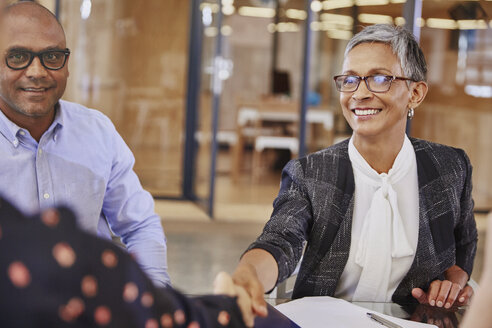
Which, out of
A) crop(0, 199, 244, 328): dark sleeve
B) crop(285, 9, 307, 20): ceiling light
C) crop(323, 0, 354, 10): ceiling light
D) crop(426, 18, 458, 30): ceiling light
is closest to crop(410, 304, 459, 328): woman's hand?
crop(0, 199, 244, 328): dark sleeve

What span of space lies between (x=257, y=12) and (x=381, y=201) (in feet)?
27.3

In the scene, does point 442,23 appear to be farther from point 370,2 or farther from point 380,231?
point 380,231

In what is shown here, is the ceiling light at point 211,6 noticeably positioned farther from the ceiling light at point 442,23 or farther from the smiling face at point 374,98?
the smiling face at point 374,98

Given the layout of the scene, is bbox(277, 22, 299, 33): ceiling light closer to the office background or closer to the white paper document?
the office background

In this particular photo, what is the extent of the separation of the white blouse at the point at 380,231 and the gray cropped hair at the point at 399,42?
239 millimetres

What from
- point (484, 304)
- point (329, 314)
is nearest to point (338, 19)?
point (329, 314)

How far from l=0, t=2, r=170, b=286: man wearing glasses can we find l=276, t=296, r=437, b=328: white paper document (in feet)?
1.34

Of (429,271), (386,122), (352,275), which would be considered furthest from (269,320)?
(386,122)

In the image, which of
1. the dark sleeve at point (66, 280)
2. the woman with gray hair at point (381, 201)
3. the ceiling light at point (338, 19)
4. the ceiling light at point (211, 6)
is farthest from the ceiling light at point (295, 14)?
the dark sleeve at point (66, 280)

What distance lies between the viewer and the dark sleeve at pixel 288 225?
152 cm

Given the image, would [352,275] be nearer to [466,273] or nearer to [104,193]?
[466,273]

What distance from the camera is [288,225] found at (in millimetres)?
1646

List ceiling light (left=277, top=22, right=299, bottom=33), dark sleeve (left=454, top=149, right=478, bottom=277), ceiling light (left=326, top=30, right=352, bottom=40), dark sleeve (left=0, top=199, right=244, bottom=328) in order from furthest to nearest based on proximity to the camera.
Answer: ceiling light (left=277, top=22, right=299, bottom=33), ceiling light (left=326, top=30, right=352, bottom=40), dark sleeve (left=454, top=149, right=478, bottom=277), dark sleeve (left=0, top=199, right=244, bottom=328)

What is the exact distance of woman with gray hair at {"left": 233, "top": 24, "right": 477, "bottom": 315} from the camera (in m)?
1.73
